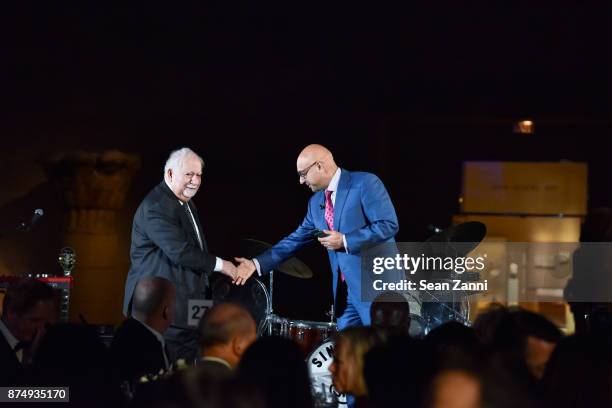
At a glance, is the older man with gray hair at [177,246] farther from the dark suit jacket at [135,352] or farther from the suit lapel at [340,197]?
the dark suit jacket at [135,352]

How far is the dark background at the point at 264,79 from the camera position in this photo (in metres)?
8.42

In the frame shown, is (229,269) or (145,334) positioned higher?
(229,269)

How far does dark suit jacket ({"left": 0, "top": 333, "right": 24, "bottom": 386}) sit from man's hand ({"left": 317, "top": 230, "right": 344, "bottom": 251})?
222 centimetres

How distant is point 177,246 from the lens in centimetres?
575

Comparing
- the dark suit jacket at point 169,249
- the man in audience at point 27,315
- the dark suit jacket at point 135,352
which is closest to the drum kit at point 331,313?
the dark suit jacket at point 169,249

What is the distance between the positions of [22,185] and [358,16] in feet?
9.44

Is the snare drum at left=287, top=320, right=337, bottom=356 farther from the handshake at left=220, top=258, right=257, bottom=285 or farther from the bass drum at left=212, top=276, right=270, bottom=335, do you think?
the handshake at left=220, top=258, right=257, bottom=285

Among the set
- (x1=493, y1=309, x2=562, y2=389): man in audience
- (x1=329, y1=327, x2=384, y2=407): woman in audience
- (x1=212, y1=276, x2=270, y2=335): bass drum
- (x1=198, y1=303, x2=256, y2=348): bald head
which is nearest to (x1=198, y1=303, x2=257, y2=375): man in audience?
(x1=198, y1=303, x2=256, y2=348): bald head

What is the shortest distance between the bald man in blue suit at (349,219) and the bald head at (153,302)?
1.44 m

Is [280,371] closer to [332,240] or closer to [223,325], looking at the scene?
[223,325]

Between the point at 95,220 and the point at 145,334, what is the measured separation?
415cm

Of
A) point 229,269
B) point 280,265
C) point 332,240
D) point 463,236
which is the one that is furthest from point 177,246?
point 463,236

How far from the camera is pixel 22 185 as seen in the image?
27.7 feet

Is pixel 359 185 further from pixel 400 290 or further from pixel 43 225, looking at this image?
pixel 43 225
